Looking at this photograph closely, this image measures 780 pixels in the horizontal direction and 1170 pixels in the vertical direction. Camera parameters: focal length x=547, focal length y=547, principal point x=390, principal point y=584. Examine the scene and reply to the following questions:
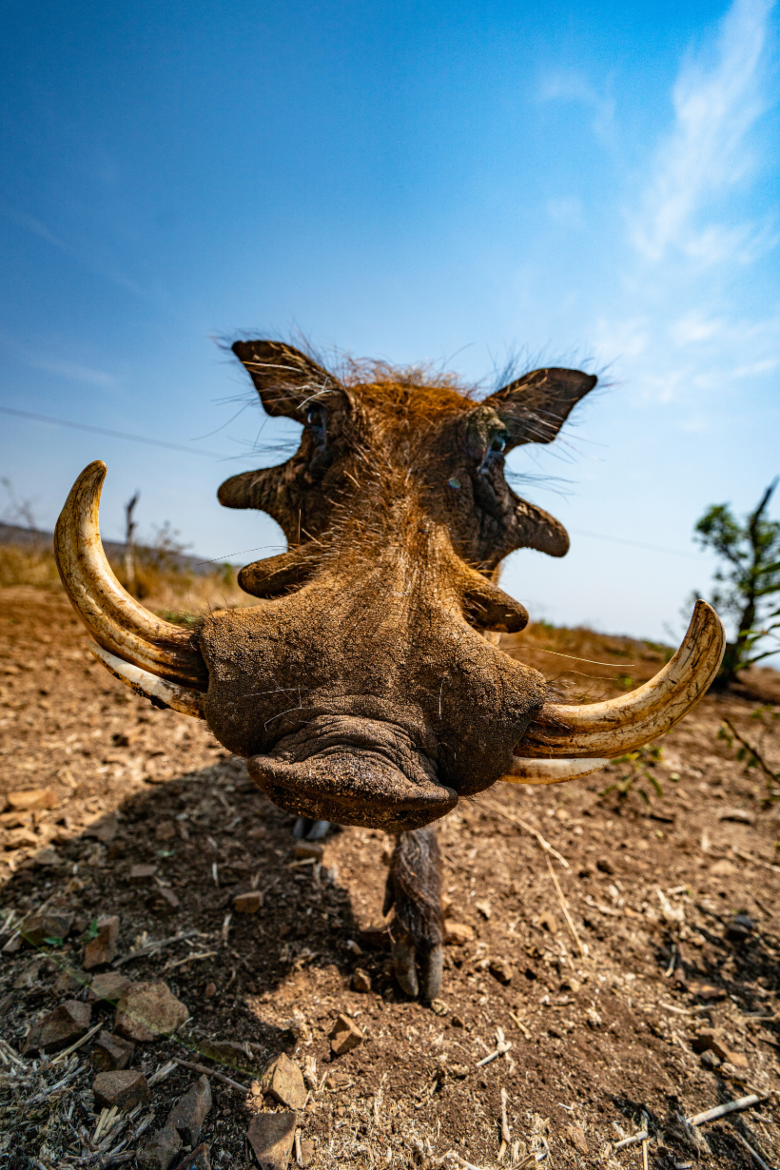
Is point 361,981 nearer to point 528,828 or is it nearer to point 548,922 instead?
point 548,922

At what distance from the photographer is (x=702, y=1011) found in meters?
2.26

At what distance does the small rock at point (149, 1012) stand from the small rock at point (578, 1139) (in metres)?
1.26

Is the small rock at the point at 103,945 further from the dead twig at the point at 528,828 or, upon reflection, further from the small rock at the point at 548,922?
the dead twig at the point at 528,828

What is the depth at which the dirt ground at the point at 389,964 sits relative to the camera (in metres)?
1.61

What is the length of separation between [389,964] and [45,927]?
1368 millimetres

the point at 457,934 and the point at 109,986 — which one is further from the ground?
the point at 457,934

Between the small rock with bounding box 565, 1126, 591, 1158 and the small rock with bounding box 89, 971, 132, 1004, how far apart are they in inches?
59.1

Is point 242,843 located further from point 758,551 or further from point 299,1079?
point 758,551

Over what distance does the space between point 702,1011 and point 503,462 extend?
249cm

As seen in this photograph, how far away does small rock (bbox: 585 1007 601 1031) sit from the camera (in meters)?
2.09

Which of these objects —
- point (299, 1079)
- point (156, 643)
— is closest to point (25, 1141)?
point (299, 1079)

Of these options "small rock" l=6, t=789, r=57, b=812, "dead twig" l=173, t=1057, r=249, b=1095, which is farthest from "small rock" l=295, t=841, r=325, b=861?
"small rock" l=6, t=789, r=57, b=812

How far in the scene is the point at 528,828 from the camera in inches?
133

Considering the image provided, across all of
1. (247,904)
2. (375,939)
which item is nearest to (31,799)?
(247,904)
